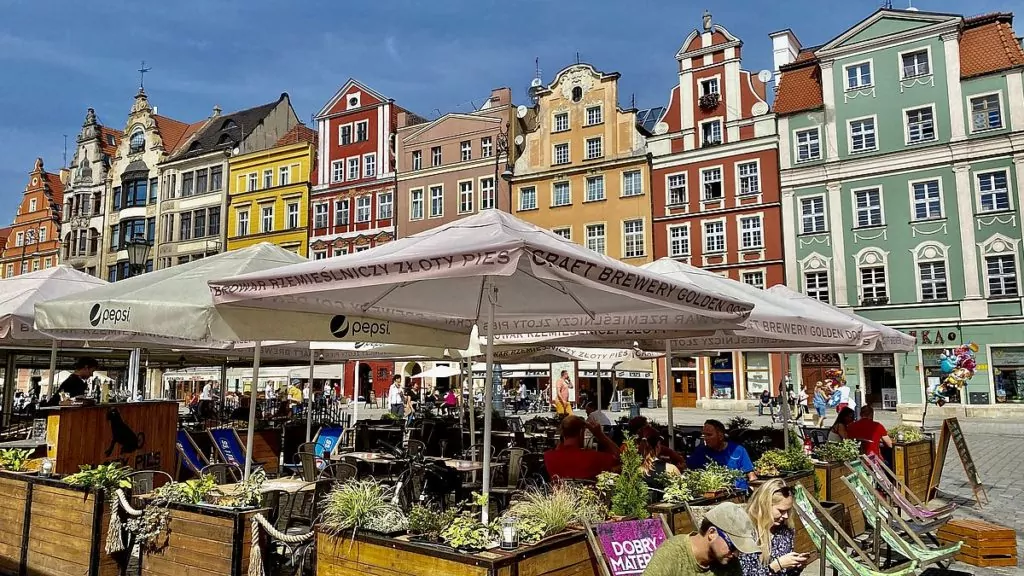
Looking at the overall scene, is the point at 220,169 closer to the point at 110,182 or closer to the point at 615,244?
the point at 110,182

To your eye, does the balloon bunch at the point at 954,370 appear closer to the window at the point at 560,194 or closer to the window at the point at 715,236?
the window at the point at 715,236

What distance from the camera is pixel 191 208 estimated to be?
48531mm

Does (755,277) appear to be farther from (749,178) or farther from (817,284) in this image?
(749,178)

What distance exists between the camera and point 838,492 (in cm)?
815

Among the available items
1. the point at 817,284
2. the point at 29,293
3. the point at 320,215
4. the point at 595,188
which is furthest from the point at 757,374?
the point at 29,293

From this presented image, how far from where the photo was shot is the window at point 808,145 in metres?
33.2

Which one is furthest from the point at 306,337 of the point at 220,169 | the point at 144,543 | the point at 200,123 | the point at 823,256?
the point at 200,123

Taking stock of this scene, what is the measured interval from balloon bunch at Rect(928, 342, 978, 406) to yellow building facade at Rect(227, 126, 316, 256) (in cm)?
3287

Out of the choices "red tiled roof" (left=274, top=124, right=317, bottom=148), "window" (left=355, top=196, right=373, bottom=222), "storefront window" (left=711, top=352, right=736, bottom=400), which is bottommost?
"storefront window" (left=711, top=352, right=736, bottom=400)

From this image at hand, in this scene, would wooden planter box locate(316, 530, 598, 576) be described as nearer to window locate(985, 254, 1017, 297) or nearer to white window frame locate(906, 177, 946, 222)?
window locate(985, 254, 1017, 297)

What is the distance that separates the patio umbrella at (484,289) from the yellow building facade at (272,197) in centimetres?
3892

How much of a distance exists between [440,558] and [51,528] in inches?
142

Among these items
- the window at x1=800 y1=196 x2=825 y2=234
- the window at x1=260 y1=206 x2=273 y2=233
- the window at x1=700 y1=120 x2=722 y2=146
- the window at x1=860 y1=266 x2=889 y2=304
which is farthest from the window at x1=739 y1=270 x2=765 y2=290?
the window at x1=260 y1=206 x2=273 y2=233

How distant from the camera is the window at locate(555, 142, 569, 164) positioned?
39078mm
